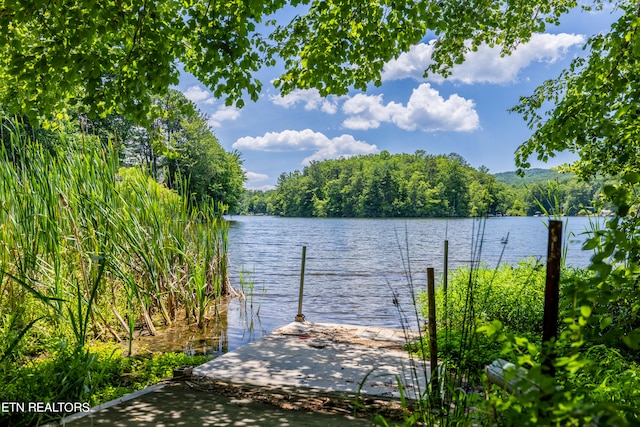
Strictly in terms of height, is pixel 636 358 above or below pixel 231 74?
below

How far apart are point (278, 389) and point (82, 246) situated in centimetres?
314

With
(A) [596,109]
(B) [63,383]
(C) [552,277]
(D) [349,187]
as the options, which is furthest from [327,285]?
(D) [349,187]

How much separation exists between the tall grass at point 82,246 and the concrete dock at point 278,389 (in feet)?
4.11

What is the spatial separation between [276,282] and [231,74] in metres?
9.69

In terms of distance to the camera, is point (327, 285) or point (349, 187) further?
point (349, 187)

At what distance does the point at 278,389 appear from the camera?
399cm

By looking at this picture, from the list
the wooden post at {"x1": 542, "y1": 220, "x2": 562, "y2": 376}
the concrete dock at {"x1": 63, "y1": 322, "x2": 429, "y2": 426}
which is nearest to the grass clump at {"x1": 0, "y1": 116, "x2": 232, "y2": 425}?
the concrete dock at {"x1": 63, "y1": 322, "x2": 429, "y2": 426}

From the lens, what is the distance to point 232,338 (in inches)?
271

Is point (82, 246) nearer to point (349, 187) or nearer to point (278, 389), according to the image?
point (278, 389)

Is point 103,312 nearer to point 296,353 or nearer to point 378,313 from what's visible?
point 296,353

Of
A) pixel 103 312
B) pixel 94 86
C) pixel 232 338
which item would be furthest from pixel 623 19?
pixel 103 312

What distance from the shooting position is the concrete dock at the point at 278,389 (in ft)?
10.8

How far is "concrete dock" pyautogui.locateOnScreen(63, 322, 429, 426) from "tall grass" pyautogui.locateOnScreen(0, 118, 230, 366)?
1.25 meters

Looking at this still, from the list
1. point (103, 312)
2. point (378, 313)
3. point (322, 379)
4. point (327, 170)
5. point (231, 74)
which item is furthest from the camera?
point (327, 170)
